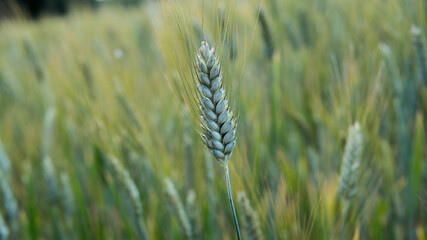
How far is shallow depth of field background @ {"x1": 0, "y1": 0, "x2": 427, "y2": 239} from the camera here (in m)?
0.62

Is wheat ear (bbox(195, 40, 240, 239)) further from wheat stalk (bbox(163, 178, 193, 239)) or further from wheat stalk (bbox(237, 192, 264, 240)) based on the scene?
wheat stalk (bbox(163, 178, 193, 239))

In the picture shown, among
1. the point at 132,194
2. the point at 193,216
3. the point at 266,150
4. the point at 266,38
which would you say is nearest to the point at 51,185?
the point at 132,194

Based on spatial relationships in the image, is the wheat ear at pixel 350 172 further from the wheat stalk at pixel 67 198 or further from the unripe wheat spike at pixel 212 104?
the wheat stalk at pixel 67 198

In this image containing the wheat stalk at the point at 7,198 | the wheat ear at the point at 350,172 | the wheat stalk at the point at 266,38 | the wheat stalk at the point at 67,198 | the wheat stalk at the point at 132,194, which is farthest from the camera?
the wheat stalk at the point at 266,38

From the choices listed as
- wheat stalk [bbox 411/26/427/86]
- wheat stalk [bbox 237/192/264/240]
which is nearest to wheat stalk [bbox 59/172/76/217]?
wheat stalk [bbox 237/192/264/240]

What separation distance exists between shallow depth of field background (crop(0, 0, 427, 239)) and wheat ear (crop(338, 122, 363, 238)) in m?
0.02

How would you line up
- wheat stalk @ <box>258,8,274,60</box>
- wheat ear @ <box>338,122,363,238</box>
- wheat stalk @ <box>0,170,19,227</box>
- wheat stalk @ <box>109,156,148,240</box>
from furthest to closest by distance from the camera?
1. wheat stalk @ <box>258,8,274,60</box>
2. wheat stalk @ <box>0,170,19,227</box>
3. wheat stalk @ <box>109,156,148,240</box>
4. wheat ear @ <box>338,122,363,238</box>

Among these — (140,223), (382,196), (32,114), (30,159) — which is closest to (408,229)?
(382,196)

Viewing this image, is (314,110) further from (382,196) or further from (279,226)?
(279,226)

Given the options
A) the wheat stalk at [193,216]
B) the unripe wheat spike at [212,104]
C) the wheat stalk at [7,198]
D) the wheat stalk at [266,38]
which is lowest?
the wheat stalk at [7,198]

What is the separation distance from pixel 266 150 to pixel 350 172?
347 millimetres

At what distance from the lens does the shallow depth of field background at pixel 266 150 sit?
62 cm

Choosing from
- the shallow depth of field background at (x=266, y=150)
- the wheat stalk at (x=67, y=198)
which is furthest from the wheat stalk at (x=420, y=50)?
the wheat stalk at (x=67, y=198)

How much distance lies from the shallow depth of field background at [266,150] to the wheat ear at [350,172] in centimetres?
2
